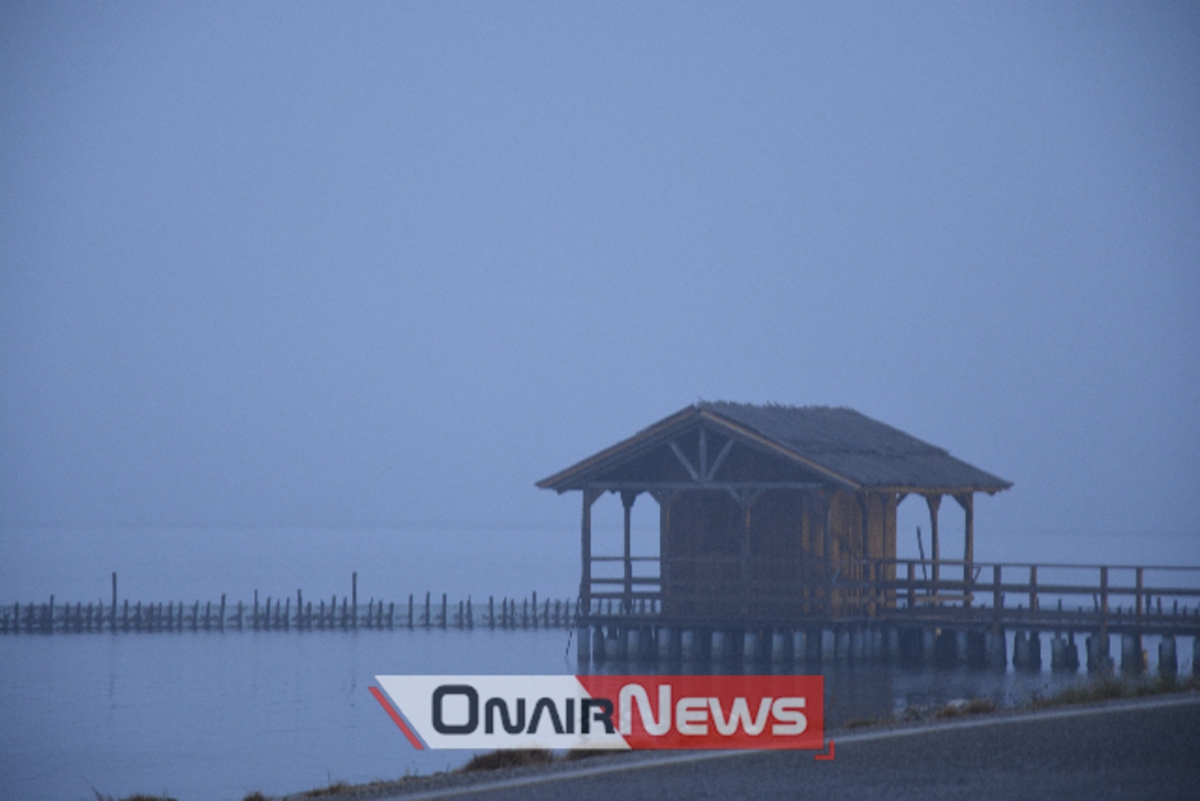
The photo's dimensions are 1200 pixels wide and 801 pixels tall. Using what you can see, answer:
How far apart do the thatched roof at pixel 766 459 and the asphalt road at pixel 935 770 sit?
18.3 meters

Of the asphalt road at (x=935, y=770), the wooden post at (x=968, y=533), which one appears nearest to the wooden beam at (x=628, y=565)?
the wooden post at (x=968, y=533)

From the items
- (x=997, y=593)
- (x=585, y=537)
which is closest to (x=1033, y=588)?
(x=997, y=593)

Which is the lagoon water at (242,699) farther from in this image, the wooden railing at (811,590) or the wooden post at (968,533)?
the wooden post at (968,533)

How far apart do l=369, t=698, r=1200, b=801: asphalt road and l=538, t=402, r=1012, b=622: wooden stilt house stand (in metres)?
19.0

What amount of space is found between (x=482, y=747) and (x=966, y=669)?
580 inches

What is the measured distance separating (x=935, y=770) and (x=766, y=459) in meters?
23.2

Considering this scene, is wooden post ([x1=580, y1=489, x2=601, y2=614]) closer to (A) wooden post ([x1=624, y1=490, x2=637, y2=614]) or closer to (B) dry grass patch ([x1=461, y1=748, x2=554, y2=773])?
(A) wooden post ([x1=624, y1=490, x2=637, y2=614])

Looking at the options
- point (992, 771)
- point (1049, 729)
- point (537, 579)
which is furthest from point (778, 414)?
point (537, 579)

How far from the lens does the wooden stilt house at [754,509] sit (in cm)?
3822

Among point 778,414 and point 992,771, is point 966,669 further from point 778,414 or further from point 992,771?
point 992,771

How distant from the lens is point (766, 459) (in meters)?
Answer: 39.1

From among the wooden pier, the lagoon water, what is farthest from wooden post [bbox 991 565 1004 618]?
the lagoon water

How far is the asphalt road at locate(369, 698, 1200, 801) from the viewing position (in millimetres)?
14844

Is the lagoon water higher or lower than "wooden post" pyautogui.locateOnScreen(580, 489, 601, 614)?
lower
